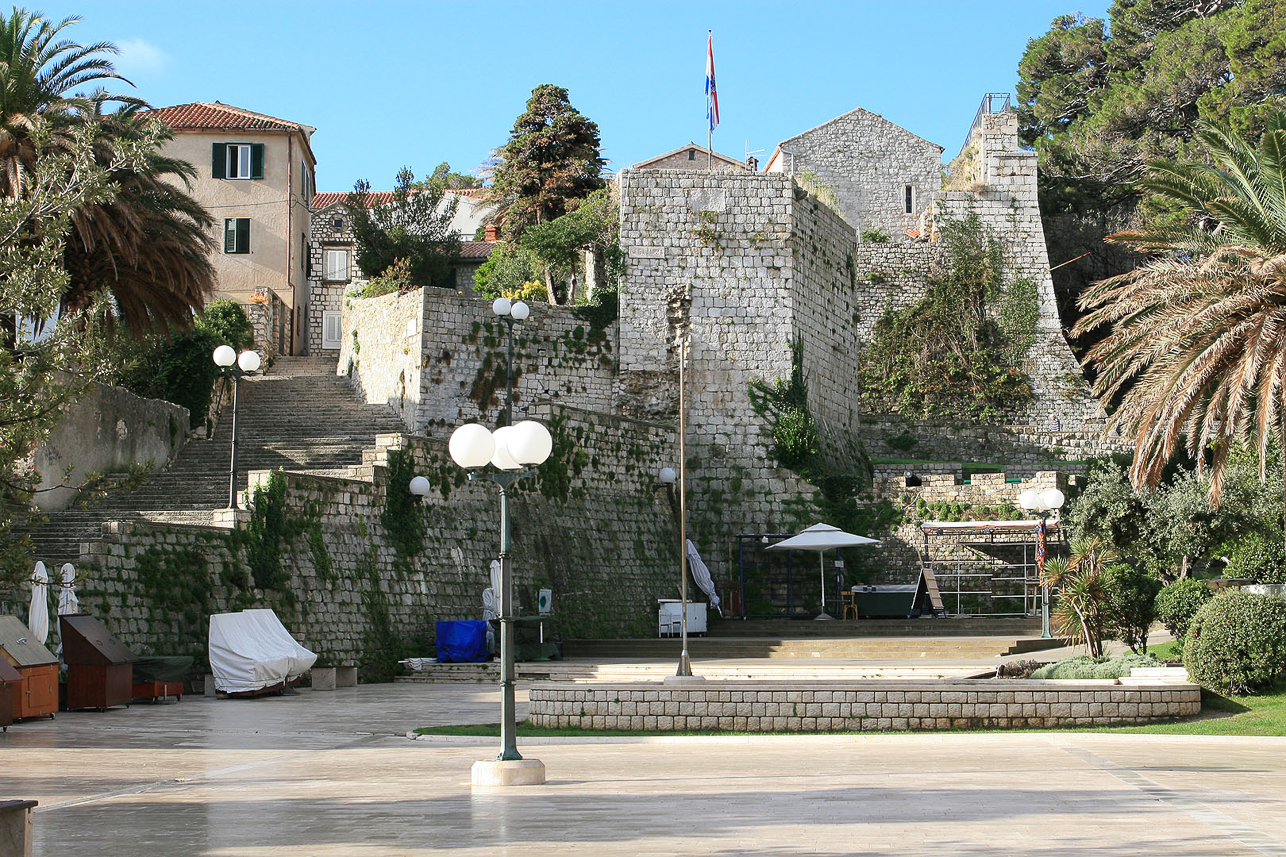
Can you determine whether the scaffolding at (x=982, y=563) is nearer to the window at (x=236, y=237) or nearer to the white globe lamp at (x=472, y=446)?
the white globe lamp at (x=472, y=446)

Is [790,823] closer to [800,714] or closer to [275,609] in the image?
[800,714]

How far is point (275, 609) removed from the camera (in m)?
19.1

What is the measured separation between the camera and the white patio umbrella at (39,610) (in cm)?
1472

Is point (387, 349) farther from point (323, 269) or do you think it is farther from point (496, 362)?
point (323, 269)

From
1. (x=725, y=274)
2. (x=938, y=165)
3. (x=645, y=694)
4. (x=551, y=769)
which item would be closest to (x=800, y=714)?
(x=645, y=694)

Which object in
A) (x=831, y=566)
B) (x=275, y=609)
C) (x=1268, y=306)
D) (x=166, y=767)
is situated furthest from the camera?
(x=831, y=566)

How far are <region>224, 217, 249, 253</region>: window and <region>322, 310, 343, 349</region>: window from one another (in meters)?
3.05

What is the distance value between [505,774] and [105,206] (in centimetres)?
1514

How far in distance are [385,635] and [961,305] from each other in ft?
71.0

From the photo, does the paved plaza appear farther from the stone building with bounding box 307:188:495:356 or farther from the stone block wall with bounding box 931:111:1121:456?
the stone building with bounding box 307:188:495:356

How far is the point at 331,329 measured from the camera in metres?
39.9

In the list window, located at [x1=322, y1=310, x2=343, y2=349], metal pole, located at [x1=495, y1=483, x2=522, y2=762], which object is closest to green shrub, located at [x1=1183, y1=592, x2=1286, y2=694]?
metal pole, located at [x1=495, y1=483, x2=522, y2=762]

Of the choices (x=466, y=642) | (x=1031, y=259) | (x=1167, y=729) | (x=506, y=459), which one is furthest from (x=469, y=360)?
(x=506, y=459)

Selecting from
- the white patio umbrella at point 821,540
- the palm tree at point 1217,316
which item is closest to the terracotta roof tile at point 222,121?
the white patio umbrella at point 821,540
